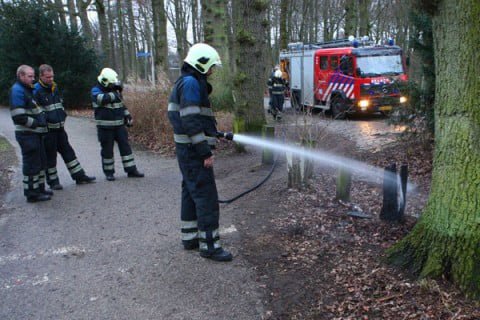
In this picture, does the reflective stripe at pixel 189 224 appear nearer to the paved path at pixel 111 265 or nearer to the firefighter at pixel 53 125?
the paved path at pixel 111 265

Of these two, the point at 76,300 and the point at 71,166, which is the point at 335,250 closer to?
the point at 76,300

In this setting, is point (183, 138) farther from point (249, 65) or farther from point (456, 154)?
point (249, 65)

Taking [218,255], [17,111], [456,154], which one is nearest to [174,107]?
[218,255]

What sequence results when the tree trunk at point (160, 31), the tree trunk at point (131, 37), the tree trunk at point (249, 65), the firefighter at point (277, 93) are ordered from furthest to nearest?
1. the tree trunk at point (131, 37)
2. the tree trunk at point (160, 31)
3. the firefighter at point (277, 93)
4. the tree trunk at point (249, 65)

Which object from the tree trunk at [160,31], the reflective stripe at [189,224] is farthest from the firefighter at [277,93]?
the reflective stripe at [189,224]

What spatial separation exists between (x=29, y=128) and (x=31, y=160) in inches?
19.0

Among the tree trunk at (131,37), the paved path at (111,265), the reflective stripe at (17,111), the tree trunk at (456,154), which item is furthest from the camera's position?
the tree trunk at (131,37)

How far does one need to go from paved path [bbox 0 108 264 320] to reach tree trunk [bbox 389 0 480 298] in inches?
59.5

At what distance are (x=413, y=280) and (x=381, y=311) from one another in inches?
18.4

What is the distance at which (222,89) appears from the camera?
46.7ft

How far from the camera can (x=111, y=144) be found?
318 inches

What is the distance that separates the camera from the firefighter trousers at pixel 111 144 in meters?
8.00

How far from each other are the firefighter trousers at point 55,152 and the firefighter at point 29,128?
1.13 ft

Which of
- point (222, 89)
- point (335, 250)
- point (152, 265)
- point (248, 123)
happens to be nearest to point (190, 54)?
point (152, 265)
